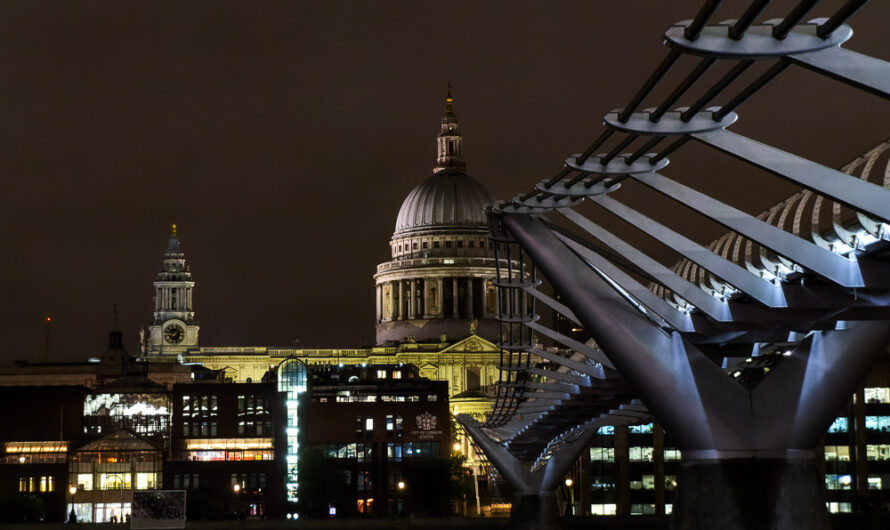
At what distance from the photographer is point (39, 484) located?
124 meters

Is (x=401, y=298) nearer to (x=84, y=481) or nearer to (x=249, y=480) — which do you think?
(x=249, y=480)

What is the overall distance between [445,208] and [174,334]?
122 ft

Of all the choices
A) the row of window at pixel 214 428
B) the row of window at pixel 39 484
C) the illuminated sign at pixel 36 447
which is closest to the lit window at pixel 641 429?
the row of window at pixel 214 428

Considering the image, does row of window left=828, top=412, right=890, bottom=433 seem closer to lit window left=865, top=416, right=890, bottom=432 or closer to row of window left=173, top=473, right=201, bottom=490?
lit window left=865, top=416, right=890, bottom=432

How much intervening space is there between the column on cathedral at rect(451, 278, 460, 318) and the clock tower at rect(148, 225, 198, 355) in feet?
110

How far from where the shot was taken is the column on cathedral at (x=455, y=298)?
18775 centimetres

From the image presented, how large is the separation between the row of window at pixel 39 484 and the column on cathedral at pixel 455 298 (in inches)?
2855

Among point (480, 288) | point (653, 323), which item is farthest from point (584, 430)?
point (480, 288)

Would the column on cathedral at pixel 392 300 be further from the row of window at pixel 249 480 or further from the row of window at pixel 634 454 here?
the row of window at pixel 634 454

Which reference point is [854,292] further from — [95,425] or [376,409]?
[95,425]

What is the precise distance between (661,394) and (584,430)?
32363 mm

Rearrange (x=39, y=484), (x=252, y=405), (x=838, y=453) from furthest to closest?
(x=252, y=405) < (x=39, y=484) < (x=838, y=453)

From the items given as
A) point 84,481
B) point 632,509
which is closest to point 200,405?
point 84,481

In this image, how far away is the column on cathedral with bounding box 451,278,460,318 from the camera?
616ft
